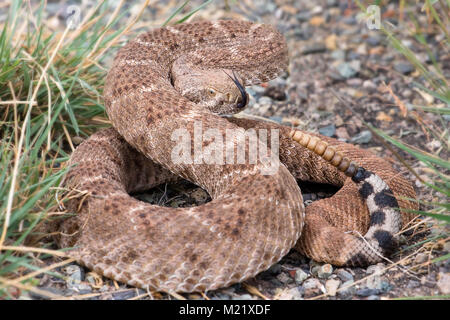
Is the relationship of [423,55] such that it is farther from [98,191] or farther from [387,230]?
[98,191]

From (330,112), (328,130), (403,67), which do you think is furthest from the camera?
(403,67)

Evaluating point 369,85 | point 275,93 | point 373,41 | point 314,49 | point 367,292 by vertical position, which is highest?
point 373,41

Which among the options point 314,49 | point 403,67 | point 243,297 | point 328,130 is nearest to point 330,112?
point 328,130

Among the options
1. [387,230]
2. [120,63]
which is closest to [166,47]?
[120,63]

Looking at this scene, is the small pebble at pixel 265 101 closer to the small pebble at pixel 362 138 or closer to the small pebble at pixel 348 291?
the small pebble at pixel 362 138

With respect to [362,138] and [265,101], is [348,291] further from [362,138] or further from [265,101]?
[265,101]
